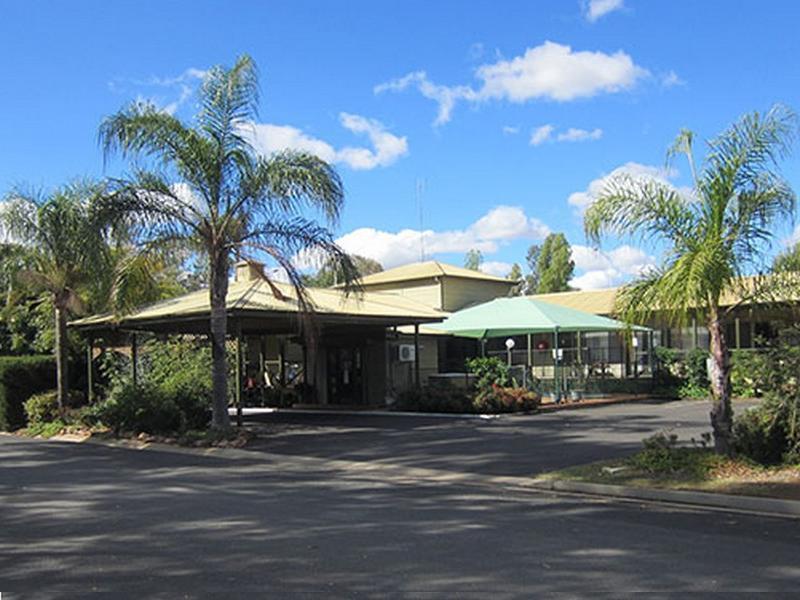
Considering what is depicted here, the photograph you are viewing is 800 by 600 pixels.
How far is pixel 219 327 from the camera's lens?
58.6ft

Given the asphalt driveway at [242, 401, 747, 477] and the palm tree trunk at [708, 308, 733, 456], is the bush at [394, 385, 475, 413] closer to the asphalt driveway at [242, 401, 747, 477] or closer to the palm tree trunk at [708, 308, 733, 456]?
the asphalt driveway at [242, 401, 747, 477]

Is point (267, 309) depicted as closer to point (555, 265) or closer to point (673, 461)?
point (673, 461)

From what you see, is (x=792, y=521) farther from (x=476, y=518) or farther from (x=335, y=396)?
(x=335, y=396)

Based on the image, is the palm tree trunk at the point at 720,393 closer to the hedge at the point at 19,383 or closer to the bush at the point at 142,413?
the bush at the point at 142,413

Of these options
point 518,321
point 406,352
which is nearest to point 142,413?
point 406,352

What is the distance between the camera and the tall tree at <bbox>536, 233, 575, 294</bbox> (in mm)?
68875

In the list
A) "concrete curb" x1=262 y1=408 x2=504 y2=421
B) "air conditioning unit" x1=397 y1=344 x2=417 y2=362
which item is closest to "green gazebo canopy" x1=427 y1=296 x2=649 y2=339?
"air conditioning unit" x1=397 y1=344 x2=417 y2=362

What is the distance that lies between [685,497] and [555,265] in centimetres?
6000

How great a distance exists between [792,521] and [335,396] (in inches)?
829

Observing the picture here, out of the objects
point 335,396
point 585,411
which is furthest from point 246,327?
point 585,411

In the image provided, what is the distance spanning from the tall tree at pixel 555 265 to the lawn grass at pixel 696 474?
56827 millimetres

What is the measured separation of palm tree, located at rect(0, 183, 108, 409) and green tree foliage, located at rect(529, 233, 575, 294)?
5038cm

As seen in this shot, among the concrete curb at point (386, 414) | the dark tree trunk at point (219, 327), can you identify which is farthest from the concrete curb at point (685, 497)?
the concrete curb at point (386, 414)

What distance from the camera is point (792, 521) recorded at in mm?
8969
